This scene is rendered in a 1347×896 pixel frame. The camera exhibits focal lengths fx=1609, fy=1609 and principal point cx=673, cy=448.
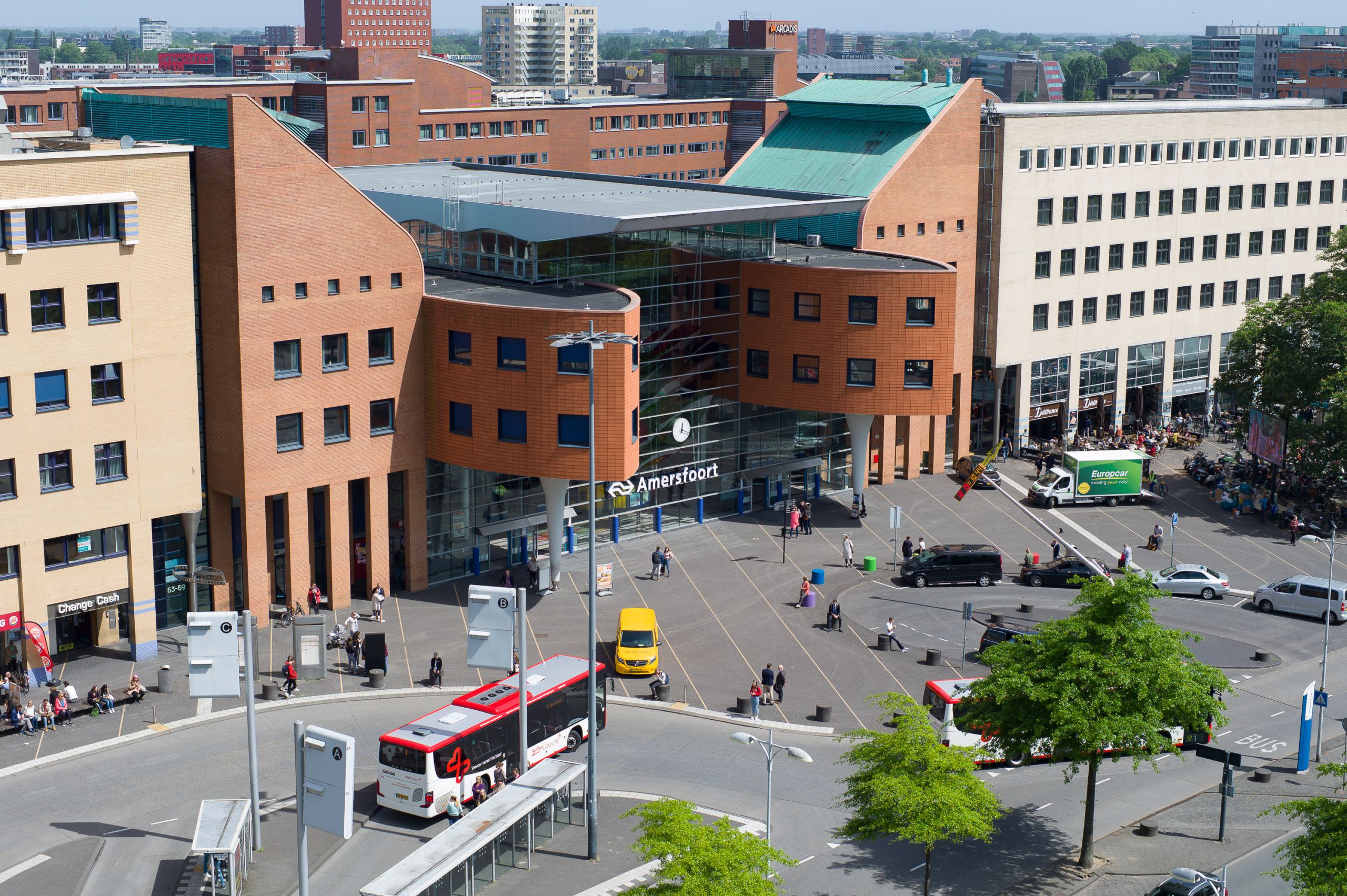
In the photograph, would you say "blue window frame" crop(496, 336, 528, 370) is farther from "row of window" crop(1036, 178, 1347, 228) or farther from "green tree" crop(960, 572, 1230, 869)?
"row of window" crop(1036, 178, 1347, 228)

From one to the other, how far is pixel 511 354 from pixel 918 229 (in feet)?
103

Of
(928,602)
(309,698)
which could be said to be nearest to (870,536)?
(928,602)

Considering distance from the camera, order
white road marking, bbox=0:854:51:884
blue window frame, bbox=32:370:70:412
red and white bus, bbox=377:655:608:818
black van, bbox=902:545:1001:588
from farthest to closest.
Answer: black van, bbox=902:545:1001:588 → blue window frame, bbox=32:370:70:412 → red and white bus, bbox=377:655:608:818 → white road marking, bbox=0:854:51:884

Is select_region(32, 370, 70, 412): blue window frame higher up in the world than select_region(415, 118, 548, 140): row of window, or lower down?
lower down

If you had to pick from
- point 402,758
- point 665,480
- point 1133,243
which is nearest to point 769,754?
point 402,758

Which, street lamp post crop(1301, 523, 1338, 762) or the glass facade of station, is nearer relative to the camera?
street lamp post crop(1301, 523, 1338, 762)

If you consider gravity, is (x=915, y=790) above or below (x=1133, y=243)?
below

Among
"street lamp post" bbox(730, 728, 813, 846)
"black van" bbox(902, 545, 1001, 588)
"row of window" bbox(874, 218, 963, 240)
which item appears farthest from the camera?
"row of window" bbox(874, 218, 963, 240)

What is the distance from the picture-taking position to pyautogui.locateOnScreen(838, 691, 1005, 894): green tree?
1638 inches

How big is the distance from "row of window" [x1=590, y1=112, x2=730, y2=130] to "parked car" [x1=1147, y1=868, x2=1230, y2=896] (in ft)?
369

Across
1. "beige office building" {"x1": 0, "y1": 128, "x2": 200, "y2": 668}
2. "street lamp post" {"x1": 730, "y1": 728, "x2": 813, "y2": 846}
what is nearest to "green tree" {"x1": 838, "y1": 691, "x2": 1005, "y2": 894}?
"street lamp post" {"x1": 730, "y1": 728, "x2": 813, "y2": 846}

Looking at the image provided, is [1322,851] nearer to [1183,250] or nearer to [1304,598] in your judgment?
[1304,598]

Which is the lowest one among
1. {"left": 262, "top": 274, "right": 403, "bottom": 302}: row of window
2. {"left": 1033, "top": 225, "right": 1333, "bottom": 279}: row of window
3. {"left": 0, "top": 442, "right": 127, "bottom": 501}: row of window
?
{"left": 0, "top": 442, "right": 127, "bottom": 501}: row of window

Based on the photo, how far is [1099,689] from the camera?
145 feet
